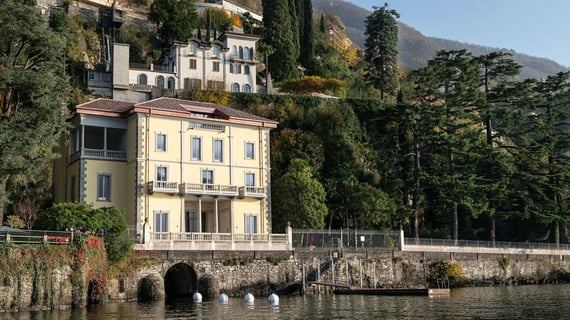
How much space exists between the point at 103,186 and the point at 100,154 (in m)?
2.30

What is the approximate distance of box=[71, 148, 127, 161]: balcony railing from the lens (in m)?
49.7

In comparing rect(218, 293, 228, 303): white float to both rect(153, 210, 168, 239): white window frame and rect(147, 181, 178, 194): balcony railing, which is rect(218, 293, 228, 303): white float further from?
rect(147, 181, 178, 194): balcony railing

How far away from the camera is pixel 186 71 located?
3184 inches

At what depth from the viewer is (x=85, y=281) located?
36188mm

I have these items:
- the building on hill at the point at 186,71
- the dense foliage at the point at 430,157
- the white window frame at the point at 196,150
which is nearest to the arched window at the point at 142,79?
the building on hill at the point at 186,71

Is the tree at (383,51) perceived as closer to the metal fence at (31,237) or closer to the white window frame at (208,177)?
the white window frame at (208,177)

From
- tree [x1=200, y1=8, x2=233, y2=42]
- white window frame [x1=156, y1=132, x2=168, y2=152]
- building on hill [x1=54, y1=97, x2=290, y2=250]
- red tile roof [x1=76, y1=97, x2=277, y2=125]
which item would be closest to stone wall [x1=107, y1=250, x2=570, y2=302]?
building on hill [x1=54, y1=97, x2=290, y2=250]

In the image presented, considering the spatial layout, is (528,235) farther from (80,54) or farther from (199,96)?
(80,54)

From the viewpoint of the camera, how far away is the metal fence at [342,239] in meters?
47.9

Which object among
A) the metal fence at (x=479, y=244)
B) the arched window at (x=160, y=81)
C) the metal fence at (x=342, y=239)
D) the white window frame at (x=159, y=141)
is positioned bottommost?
the metal fence at (x=479, y=244)

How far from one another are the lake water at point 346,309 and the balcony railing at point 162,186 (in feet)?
31.6

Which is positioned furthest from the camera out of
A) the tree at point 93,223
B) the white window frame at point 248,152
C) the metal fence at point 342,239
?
the white window frame at point 248,152

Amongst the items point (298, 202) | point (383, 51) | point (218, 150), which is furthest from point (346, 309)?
point (383, 51)

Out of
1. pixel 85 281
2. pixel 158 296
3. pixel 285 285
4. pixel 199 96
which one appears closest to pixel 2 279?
pixel 85 281
